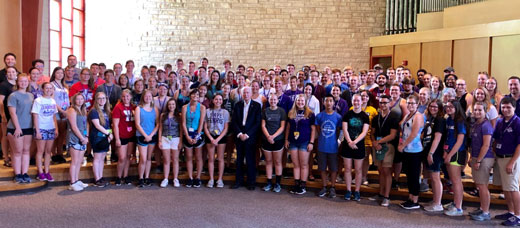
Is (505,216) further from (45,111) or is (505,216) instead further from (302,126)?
(45,111)

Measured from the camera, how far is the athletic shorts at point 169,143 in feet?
22.1

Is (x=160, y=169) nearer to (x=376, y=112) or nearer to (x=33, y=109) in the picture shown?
(x=33, y=109)

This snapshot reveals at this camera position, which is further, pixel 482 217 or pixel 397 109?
pixel 397 109

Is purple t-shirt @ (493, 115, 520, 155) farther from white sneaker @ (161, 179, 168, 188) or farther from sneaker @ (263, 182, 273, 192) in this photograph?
white sneaker @ (161, 179, 168, 188)

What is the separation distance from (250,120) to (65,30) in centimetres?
624

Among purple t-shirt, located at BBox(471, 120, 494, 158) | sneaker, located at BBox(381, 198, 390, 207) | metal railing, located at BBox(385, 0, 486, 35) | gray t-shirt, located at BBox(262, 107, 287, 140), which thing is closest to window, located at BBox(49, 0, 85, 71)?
gray t-shirt, located at BBox(262, 107, 287, 140)

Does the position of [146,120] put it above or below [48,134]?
above

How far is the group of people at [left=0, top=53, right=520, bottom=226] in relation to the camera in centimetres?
558

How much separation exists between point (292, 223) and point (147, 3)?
8.52 m

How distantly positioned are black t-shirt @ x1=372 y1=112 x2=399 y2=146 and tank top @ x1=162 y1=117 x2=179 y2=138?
9.37ft

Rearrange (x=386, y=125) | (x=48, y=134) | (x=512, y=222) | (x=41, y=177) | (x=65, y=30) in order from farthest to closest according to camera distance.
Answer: (x=65, y=30)
(x=41, y=177)
(x=48, y=134)
(x=386, y=125)
(x=512, y=222)

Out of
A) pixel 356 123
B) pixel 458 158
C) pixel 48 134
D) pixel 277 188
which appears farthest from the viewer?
pixel 277 188

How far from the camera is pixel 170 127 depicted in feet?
22.1

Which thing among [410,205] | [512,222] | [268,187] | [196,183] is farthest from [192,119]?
[512,222]
